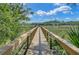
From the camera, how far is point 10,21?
6.95ft

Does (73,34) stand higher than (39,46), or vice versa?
(73,34)

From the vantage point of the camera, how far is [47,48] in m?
2.09

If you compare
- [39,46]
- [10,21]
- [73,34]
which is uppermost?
[10,21]

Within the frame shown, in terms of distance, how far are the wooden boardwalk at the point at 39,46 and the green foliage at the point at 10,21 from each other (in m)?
0.17

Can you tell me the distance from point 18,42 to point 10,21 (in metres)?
0.22

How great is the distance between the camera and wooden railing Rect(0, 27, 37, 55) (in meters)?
1.99

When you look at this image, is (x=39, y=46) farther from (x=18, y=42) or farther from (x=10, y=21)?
(x=10, y=21)

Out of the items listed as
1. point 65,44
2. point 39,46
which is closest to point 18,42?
point 39,46

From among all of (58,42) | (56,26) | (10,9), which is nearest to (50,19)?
(56,26)

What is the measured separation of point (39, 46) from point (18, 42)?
0.20 meters

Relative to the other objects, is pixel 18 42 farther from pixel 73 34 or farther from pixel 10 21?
pixel 73 34

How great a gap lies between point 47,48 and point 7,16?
493mm

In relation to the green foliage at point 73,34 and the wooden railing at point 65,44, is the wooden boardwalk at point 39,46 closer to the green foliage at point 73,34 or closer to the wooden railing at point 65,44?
the wooden railing at point 65,44
